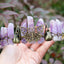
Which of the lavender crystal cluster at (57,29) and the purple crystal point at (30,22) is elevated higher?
the purple crystal point at (30,22)

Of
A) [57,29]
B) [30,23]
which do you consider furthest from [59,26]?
[30,23]

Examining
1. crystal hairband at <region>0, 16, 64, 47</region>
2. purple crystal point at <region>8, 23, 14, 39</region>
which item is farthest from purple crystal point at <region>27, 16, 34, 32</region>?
purple crystal point at <region>8, 23, 14, 39</region>

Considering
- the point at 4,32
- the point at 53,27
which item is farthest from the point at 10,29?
the point at 53,27

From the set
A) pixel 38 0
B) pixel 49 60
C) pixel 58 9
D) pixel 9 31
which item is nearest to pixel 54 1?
pixel 58 9

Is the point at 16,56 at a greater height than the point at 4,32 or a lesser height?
lesser

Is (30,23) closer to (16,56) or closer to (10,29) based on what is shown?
(10,29)

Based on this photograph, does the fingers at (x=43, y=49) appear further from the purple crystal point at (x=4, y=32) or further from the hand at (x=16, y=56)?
the purple crystal point at (x=4, y=32)

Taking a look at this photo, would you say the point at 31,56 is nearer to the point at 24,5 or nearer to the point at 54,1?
the point at 24,5

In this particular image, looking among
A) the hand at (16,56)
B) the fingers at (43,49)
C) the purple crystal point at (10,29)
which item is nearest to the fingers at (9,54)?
the hand at (16,56)

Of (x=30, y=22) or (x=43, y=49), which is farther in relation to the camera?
(x=43, y=49)
